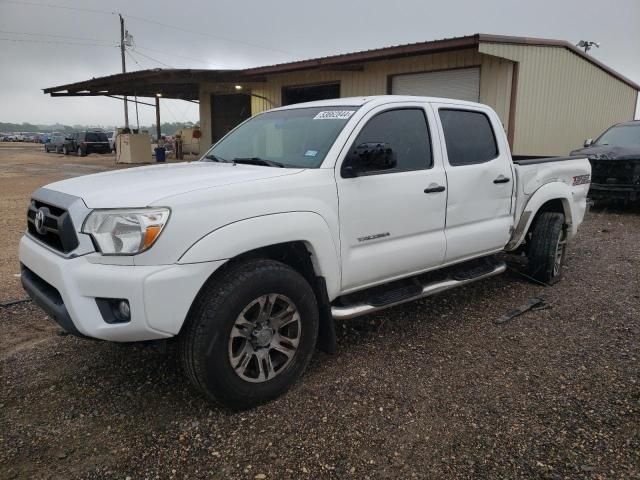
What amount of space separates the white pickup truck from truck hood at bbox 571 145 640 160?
6492 millimetres

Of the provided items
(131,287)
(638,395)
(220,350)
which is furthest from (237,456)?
(638,395)

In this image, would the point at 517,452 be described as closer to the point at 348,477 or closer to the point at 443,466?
the point at 443,466

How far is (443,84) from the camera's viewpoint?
40.3 feet

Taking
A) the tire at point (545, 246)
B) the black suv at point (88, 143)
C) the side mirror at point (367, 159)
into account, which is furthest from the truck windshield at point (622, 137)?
the black suv at point (88, 143)

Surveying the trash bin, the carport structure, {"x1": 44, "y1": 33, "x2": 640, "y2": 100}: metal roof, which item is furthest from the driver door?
the trash bin

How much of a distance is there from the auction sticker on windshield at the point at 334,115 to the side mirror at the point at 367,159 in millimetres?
365

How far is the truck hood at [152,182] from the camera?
2711 millimetres

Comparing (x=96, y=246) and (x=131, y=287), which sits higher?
(x=96, y=246)

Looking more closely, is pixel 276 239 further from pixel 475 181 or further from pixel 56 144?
pixel 56 144

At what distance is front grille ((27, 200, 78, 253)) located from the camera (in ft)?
9.00

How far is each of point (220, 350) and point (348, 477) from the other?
3.04ft

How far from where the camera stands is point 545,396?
10.4 feet

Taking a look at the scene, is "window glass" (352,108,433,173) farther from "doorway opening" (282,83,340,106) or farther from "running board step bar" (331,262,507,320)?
"doorway opening" (282,83,340,106)

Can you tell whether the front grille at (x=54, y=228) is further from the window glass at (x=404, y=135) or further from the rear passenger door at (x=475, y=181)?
the rear passenger door at (x=475, y=181)
